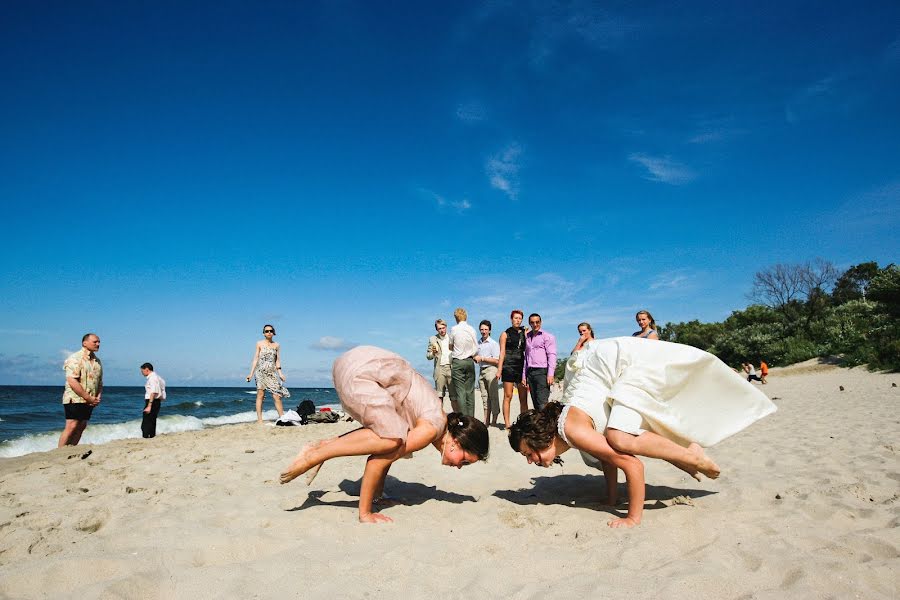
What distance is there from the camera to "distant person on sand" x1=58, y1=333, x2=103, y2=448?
6.89 m

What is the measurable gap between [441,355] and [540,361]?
1.96 m

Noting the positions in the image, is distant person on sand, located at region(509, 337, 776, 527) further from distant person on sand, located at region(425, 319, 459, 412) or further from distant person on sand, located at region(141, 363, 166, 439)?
distant person on sand, located at region(141, 363, 166, 439)

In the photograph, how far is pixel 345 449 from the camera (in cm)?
342

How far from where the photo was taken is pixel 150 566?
8.54 ft

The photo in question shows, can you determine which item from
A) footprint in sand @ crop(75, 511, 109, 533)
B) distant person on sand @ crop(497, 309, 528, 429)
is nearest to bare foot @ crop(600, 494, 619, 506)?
footprint in sand @ crop(75, 511, 109, 533)

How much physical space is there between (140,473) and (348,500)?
259cm

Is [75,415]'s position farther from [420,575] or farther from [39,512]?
[420,575]

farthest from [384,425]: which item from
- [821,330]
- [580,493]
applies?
[821,330]

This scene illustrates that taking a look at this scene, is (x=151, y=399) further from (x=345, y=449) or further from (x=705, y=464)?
(x=705, y=464)

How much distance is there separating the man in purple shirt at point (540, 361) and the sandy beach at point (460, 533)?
7.61 feet

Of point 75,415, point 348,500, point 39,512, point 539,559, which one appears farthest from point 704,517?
point 75,415

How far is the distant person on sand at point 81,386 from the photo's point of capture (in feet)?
22.6

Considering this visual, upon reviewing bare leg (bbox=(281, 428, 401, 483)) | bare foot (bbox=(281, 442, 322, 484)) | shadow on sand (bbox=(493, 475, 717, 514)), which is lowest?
shadow on sand (bbox=(493, 475, 717, 514))

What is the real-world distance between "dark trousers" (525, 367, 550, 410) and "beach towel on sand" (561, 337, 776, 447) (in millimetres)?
4271
